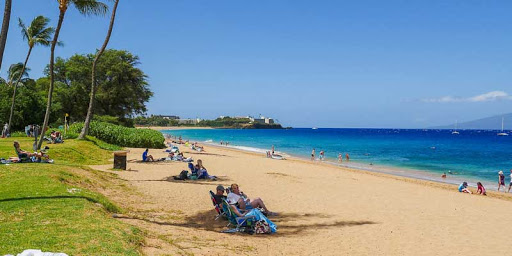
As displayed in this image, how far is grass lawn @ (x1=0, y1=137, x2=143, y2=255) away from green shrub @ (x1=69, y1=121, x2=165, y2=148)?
21671 mm

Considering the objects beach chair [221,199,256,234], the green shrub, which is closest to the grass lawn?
beach chair [221,199,256,234]

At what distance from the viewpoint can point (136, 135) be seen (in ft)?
117

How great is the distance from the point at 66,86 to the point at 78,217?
4795 centimetres

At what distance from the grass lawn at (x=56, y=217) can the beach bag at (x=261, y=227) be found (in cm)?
285

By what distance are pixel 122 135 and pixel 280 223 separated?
2777cm

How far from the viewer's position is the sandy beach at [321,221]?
26.1ft

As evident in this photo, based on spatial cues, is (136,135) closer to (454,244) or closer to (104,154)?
(104,154)

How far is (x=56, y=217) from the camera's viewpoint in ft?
23.3

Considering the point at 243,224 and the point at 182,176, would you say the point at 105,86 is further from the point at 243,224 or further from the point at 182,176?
the point at 243,224

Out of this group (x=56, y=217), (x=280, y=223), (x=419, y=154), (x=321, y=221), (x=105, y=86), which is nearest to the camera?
(x=56, y=217)

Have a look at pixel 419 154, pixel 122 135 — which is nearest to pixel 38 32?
pixel 122 135

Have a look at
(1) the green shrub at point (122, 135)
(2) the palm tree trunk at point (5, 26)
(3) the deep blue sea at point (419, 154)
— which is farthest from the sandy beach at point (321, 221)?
(3) the deep blue sea at point (419, 154)

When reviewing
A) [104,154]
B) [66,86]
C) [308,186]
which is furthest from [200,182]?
[66,86]

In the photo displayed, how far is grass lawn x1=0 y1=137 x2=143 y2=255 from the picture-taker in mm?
5546
